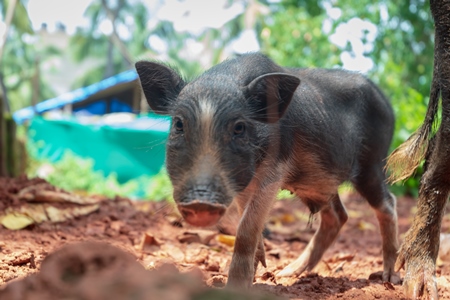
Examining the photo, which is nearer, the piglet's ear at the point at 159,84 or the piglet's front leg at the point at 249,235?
the piglet's front leg at the point at 249,235

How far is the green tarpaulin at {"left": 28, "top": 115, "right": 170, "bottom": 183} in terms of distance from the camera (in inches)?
579

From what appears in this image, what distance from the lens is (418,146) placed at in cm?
412

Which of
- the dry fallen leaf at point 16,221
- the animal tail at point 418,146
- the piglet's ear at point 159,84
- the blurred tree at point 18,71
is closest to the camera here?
the animal tail at point 418,146

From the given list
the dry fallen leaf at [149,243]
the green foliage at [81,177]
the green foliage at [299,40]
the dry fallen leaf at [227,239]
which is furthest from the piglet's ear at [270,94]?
the green foliage at [81,177]

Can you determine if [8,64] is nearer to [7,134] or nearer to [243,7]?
[243,7]

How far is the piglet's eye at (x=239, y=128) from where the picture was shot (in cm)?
362

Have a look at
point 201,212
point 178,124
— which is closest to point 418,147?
point 178,124

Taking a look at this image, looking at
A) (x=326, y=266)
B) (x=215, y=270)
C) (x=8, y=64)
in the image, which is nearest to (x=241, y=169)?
(x=215, y=270)

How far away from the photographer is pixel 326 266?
5.38m

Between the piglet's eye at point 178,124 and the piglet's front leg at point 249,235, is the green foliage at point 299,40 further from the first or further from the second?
the piglet's eye at point 178,124

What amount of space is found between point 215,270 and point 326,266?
51.8 inches

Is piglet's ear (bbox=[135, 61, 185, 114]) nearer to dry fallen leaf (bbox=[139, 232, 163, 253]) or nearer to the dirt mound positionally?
dry fallen leaf (bbox=[139, 232, 163, 253])

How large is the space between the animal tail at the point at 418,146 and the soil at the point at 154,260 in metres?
0.81

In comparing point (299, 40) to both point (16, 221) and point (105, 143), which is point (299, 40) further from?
point (16, 221)
